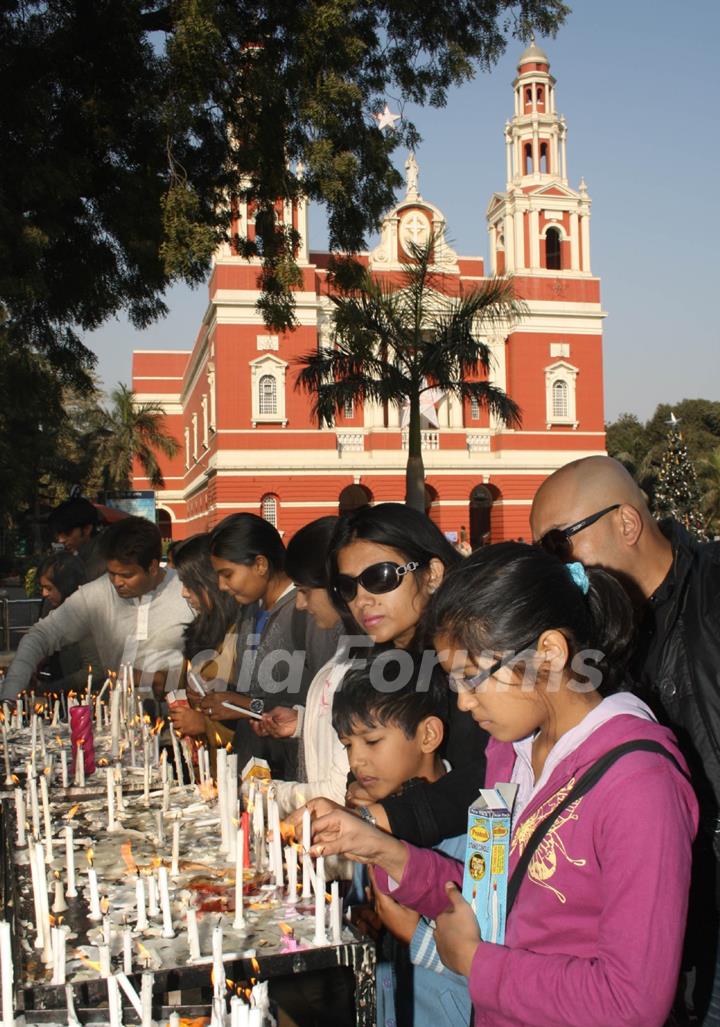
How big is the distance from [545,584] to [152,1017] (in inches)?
40.2

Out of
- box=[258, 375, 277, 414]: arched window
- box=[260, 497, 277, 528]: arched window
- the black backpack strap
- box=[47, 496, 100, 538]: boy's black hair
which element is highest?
box=[258, 375, 277, 414]: arched window

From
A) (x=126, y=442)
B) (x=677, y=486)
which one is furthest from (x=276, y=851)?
(x=126, y=442)

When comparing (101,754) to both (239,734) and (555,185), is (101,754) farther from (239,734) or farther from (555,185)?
(555,185)

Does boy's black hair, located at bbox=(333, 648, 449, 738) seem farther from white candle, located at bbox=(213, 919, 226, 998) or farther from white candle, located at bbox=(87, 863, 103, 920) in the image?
white candle, located at bbox=(213, 919, 226, 998)

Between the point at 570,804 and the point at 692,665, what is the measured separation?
0.68 meters

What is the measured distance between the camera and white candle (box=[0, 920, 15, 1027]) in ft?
5.22

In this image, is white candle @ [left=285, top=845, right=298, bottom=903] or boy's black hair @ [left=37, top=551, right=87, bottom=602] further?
boy's black hair @ [left=37, top=551, right=87, bottom=602]

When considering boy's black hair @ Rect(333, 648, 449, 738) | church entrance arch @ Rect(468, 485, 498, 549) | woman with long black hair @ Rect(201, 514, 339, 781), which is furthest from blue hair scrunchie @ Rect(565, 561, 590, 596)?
church entrance arch @ Rect(468, 485, 498, 549)

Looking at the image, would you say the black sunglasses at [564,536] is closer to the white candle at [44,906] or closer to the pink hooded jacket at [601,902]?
the pink hooded jacket at [601,902]

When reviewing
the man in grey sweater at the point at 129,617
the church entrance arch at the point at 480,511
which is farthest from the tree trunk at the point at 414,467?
the church entrance arch at the point at 480,511

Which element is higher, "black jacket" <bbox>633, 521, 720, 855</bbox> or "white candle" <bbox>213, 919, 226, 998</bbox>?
"black jacket" <bbox>633, 521, 720, 855</bbox>

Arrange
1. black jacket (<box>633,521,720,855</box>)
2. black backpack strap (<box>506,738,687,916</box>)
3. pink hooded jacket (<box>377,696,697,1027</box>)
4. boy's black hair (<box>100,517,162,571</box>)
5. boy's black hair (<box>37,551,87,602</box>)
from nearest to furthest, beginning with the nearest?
pink hooded jacket (<box>377,696,697,1027</box>) → black backpack strap (<box>506,738,687,916</box>) → black jacket (<box>633,521,720,855</box>) → boy's black hair (<box>100,517,162,571</box>) → boy's black hair (<box>37,551,87,602</box>)

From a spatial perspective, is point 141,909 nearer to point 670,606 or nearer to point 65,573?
point 670,606

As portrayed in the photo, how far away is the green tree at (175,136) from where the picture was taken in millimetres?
6453
